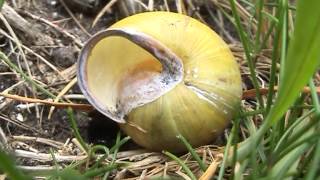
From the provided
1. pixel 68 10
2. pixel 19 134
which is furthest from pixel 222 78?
pixel 68 10

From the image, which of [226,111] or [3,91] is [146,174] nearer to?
[226,111]

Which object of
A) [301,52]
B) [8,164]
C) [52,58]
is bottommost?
[52,58]

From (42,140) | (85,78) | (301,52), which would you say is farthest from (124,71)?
(301,52)

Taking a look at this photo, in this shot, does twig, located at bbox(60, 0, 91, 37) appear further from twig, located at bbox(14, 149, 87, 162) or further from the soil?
twig, located at bbox(14, 149, 87, 162)

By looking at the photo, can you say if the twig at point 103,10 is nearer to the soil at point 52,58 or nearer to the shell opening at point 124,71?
the soil at point 52,58

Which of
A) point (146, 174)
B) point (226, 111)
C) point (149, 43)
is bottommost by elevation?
point (146, 174)

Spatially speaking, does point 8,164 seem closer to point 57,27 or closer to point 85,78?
point 85,78
